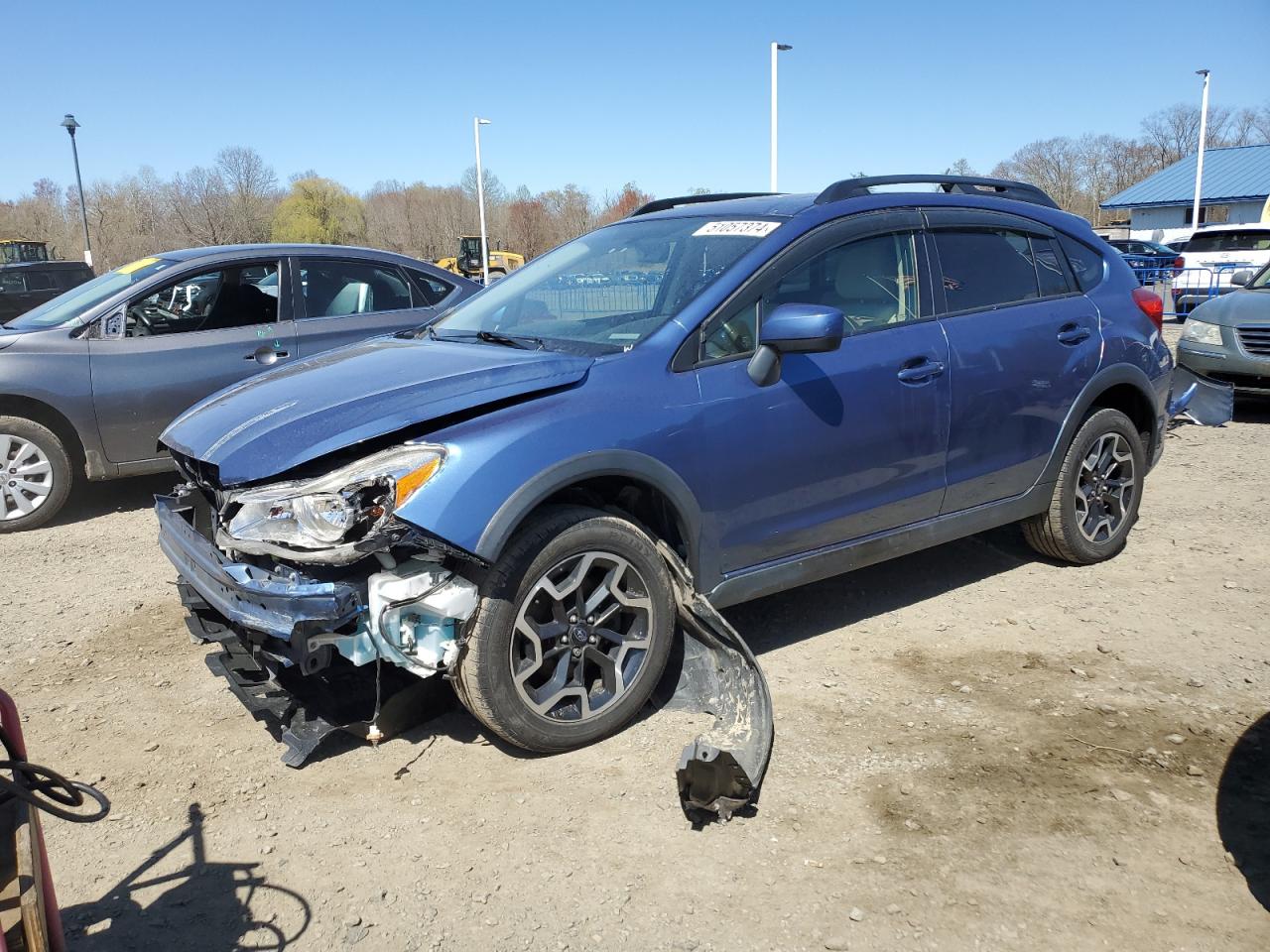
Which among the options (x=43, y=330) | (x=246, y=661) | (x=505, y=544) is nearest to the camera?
(x=505, y=544)

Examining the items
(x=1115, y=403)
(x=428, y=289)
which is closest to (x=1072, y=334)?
(x=1115, y=403)

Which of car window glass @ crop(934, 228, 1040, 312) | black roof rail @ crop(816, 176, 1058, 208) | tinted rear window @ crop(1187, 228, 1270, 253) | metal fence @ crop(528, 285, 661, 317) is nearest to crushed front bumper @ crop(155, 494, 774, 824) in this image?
metal fence @ crop(528, 285, 661, 317)

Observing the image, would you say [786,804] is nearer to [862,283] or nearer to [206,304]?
[862,283]

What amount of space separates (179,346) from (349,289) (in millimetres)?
1272

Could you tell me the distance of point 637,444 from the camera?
3.48m

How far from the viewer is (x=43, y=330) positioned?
6652 millimetres

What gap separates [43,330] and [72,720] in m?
3.73

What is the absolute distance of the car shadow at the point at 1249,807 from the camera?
9.34 feet

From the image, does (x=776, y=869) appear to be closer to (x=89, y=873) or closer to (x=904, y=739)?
(x=904, y=739)

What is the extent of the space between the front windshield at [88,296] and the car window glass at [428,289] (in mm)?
1721

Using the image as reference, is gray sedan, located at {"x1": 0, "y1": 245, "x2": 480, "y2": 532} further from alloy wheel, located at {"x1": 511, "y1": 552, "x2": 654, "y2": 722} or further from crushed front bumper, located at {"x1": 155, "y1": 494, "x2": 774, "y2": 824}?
alloy wheel, located at {"x1": 511, "y1": 552, "x2": 654, "y2": 722}

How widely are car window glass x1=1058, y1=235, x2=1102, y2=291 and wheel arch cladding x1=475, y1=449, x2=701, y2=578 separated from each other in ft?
8.99

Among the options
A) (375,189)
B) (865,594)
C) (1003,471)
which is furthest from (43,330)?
(375,189)

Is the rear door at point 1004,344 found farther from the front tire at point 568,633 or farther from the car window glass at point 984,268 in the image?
the front tire at point 568,633
